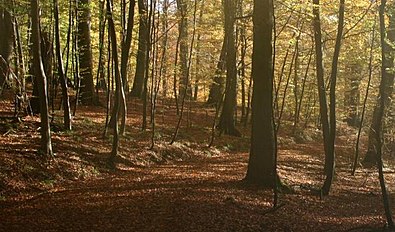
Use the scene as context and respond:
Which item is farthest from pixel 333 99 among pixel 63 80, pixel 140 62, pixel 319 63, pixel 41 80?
pixel 140 62

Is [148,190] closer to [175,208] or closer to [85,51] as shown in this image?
[175,208]

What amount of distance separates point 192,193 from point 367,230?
4.18 metres

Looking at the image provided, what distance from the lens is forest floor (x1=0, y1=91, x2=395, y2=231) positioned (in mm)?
8539

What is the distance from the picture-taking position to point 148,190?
10664 millimetres

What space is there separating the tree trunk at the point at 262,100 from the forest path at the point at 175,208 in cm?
65

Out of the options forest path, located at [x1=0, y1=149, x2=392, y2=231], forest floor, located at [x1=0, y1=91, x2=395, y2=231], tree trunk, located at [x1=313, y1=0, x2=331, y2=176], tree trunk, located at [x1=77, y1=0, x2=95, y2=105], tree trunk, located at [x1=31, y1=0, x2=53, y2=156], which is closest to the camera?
forest path, located at [x1=0, y1=149, x2=392, y2=231]

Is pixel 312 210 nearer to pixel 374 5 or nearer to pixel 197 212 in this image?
pixel 197 212

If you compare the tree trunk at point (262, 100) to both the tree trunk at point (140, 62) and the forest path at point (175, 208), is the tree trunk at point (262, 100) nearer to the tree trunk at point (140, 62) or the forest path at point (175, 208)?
the forest path at point (175, 208)

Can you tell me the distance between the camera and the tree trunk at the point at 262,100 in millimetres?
11234

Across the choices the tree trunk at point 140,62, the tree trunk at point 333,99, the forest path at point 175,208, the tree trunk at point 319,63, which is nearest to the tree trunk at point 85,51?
the tree trunk at point 140,62

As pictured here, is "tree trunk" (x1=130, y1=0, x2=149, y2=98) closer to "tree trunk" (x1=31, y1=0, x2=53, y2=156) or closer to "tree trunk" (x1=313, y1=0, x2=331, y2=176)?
"tree trunk" (x1=313, y1=0, x2=331, y2=176)

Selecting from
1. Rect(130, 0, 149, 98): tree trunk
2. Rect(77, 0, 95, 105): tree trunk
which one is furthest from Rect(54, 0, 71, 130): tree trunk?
Rect(130, 0, 149, 98): tree trunk

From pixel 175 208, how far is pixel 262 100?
4026mm

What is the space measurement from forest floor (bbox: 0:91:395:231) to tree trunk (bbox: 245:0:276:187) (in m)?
0.62
